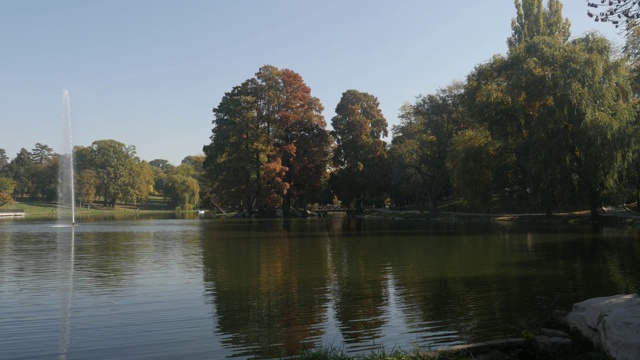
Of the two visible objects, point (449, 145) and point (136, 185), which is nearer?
point (449, 145)

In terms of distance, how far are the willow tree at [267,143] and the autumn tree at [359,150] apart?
323cm

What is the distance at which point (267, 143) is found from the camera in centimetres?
6762

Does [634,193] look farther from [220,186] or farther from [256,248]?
[220,186]

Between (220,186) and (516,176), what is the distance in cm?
4017

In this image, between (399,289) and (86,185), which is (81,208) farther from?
(399,289)

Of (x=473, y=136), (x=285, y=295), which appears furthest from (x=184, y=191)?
(x=285, y=295)

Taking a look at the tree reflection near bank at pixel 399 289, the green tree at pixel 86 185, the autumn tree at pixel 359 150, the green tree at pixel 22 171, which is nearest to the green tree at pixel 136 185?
the green tree at pixel 86 185

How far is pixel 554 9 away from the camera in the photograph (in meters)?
56.3

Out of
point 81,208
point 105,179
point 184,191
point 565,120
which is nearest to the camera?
point 565,120

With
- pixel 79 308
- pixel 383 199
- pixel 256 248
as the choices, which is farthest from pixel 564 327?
pixel 383 199

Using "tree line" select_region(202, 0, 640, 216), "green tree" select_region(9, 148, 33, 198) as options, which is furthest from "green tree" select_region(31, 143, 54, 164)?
"tree line" select_region(202, 0, 640, 216)

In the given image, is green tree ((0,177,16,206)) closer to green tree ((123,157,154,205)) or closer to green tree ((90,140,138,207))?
green tree ((90,140,138,207))

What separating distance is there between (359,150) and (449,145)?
17.7m

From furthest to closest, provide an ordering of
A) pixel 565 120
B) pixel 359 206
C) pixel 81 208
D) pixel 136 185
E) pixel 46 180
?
pixel 136 185 < pixel 46 180 < pixel 81 208 < pixel 359 206 < pixel 565 120
